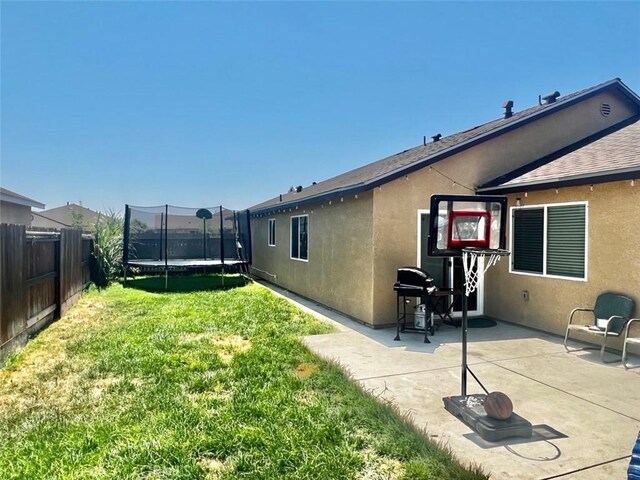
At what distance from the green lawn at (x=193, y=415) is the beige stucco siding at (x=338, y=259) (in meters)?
1.90

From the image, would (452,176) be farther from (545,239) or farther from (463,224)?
(463,224)

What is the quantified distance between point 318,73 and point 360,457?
12283 mm

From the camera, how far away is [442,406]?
3.62m

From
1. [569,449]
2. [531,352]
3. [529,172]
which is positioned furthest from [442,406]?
[529,172]

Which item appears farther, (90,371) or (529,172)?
(529,172)

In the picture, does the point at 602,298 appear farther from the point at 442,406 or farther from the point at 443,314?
the point at 442,406

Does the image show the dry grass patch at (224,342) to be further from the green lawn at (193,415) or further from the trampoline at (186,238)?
the trampoline at (186,238)

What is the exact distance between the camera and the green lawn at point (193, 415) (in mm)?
2596

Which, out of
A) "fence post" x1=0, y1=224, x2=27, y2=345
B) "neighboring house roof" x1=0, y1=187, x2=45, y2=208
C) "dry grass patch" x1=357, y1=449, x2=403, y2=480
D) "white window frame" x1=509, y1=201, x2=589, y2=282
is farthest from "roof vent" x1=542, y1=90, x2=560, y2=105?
"neighboring house roof" x1=0, y1=187, x2=45, y2=208

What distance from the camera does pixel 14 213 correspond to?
13773mm

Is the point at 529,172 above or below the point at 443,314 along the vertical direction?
above

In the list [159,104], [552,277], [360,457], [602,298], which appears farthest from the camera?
[159,104]

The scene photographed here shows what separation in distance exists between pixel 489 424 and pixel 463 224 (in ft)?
5.43

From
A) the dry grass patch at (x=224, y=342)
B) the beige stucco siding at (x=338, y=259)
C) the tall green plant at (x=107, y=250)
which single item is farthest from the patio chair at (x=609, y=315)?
the tall green plant at (x=107, y=250)
